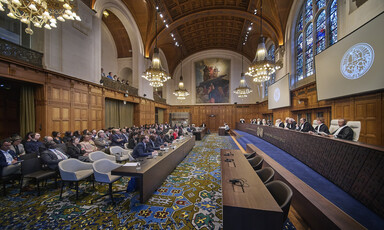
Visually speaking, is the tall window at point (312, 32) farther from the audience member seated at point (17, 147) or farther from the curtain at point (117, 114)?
the curtain at point (117, 114)

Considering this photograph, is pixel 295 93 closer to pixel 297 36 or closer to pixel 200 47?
pixel 297 36

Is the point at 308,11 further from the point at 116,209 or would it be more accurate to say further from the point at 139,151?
the point at 116,209

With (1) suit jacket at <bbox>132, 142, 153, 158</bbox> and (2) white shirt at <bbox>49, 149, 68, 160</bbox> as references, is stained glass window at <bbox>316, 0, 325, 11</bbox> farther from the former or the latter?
(2) white shirt at <bbox>49, 149, 68, 160</bbox>

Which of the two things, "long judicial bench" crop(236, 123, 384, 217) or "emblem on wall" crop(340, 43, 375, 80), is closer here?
"long judicial bench" crop(236, 123, 384, 217)

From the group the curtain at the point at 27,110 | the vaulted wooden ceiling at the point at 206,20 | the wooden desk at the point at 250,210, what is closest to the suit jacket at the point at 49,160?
the curtain at the point at 27,110

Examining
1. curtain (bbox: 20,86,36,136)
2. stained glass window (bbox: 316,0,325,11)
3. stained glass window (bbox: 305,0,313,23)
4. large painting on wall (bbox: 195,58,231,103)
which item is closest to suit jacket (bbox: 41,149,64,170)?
curtain (bbox: 20,86,36,136)

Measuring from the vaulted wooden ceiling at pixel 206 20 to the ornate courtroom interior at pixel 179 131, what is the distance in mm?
→ 96

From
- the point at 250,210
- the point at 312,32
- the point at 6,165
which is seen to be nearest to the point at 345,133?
the point at 250,210

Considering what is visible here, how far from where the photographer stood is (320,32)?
784 cm

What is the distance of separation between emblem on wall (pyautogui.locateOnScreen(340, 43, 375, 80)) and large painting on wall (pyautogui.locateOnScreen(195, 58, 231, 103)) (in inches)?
570

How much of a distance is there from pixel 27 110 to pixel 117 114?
5.39m

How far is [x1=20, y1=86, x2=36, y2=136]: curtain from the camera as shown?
5.98 meters

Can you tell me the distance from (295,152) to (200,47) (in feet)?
57.7

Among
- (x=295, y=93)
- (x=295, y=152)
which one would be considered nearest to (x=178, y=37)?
(x=295, y=93)
